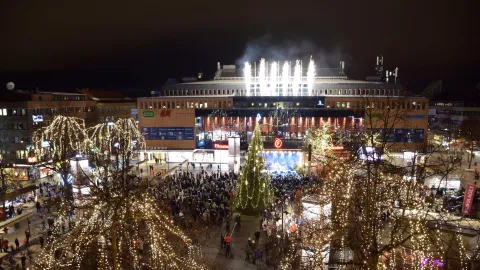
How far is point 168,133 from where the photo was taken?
4406 cm

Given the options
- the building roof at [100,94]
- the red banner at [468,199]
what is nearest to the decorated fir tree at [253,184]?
the red banner at [468,199]

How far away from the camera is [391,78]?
74.3 m

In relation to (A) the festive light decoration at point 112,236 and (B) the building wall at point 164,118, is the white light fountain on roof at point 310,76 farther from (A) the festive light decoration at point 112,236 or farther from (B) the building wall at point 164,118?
(A) the festive light decoration at point 112,236

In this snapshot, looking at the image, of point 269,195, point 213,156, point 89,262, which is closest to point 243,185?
point 269,195

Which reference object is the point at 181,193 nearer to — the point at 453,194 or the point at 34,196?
the point at 34,196

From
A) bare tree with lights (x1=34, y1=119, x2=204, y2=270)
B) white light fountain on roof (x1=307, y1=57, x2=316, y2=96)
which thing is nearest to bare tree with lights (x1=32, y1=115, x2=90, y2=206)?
bare tree with lights (x1=34, y1=119, x2=204, y2=270)

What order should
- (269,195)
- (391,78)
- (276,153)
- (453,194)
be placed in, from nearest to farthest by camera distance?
(269,195) < (453,194) < (276,153) < (391,78)

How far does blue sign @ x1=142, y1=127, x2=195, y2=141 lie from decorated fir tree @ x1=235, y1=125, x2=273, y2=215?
922 inches

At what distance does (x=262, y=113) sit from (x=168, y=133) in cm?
1292

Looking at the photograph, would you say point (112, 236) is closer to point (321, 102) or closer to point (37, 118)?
point (37, 118)

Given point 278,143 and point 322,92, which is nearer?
point 278,143

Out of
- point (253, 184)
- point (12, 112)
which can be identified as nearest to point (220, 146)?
point (253, 184)

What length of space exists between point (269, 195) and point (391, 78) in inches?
2453

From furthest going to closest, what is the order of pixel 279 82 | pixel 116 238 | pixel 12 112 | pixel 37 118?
pixel 279 82, pixel 37 118, pixel 12 112, pixel 116 238
